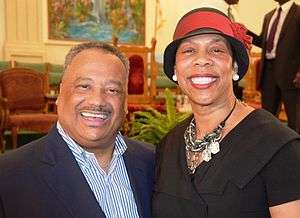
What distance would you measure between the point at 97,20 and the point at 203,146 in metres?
8.07

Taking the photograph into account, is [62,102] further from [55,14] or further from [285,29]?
[55,14]

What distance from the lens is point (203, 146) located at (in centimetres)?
159

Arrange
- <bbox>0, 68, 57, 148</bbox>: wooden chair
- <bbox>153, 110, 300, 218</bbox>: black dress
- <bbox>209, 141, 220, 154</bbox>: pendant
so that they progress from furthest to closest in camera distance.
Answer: <bbox>0, 68, 57, 148</bbox>: wooden chair, <bbox>209, 141, 220, 154</bbox>: pendant, <bbox>153, 110, 300, 218</bbox>: black dress

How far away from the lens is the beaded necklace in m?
1.54

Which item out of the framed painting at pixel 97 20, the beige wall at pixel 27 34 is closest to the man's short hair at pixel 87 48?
the beige wall at pixel 27 34

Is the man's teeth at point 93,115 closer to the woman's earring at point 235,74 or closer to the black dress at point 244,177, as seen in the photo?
the black dress at point 244,177

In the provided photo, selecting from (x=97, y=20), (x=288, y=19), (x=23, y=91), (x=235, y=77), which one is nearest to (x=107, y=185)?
(x=235, y=77)

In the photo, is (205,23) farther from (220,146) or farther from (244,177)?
(244,177)

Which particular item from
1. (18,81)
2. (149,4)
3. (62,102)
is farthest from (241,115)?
(149,4)

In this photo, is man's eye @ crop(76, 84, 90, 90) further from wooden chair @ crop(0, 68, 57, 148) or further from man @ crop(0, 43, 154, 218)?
wooden chair @ crop(0, 68, 57, 148)

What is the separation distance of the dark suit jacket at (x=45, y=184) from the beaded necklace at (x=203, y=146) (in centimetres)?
28

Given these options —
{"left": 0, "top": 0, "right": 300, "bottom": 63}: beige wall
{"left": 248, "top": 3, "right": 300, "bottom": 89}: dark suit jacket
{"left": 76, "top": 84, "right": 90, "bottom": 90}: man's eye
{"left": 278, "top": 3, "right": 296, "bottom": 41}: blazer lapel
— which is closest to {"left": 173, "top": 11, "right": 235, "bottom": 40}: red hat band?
{"left": 76, "top": 84, "right": 90, "bottom": 90}: man's eye

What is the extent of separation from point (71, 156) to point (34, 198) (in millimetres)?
215

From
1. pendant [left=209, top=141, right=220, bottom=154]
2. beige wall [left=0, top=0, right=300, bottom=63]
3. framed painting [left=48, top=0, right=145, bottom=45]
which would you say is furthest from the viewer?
framed painting [left=48, top=0, right=145, bottom=45]
